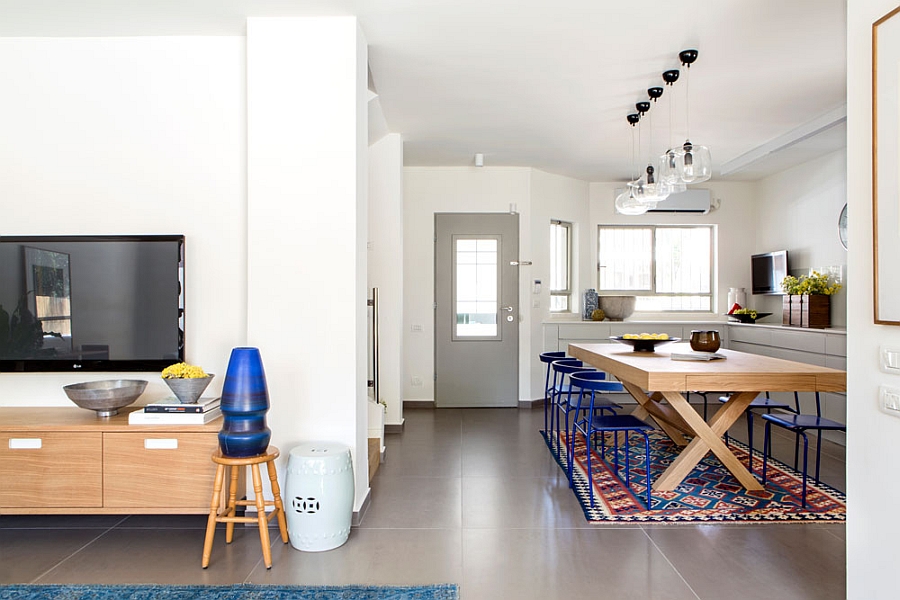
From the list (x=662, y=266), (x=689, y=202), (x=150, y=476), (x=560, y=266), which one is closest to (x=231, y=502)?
(x=150, y=476)

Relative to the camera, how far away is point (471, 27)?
318 cm

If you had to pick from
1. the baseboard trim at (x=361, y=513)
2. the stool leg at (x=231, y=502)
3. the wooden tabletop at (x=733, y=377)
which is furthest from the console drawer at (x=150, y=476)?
the wooden tabletop at (x=733, y=377)

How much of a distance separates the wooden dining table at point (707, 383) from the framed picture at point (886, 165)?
1288 mm

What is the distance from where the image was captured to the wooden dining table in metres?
3.07

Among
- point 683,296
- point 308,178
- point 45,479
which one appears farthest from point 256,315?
point 683,296

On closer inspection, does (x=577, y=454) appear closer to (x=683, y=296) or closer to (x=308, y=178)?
(x=308, y=178)

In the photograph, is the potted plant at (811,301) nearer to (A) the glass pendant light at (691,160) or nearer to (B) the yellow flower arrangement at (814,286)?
(B) the yellow flower arrangement at (814,286)

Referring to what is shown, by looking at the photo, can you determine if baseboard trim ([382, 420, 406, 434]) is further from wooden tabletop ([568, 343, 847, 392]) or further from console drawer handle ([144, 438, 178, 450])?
console drawer handle ([144, 438, 178, 450])

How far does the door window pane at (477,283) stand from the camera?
6453 mm

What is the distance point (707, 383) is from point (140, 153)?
11.7 feet

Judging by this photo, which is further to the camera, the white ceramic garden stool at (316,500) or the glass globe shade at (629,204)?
the glass globe shade at (629,204)

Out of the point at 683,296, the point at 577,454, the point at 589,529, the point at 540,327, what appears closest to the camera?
the point at 589,529

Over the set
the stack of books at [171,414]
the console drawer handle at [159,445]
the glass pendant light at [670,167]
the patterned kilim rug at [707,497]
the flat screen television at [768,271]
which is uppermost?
the glass pendant light at [670,167]

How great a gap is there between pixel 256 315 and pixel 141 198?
3.52 feet
